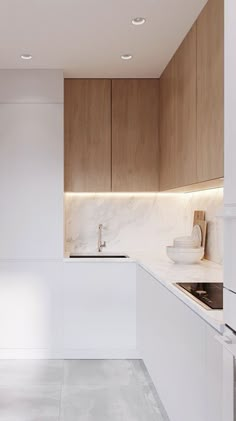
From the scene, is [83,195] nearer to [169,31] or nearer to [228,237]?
[169,31]

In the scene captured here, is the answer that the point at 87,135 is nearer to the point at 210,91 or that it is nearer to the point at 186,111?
the point at 186,111

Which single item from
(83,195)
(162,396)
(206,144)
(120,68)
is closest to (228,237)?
(206,144)

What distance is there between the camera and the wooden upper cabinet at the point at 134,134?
12.8ft

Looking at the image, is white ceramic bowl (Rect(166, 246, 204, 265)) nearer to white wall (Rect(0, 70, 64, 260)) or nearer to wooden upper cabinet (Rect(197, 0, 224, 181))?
wooden upper cabinet (Rect(197, 0, 224, 181))

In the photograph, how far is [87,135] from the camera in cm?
388

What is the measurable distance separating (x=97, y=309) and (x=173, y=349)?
1.50 metres

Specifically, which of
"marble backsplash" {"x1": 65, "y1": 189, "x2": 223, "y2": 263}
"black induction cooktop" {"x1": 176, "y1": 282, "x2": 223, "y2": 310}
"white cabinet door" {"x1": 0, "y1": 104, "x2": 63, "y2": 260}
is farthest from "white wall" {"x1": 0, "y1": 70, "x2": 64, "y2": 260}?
"black induction cooktop" {"x1": 176, "y1": 282, "x2": 223, "y2": 310}

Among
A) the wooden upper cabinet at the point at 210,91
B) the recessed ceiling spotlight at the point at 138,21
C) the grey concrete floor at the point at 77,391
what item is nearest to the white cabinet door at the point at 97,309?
the grey concrete floor at the point at 77,391

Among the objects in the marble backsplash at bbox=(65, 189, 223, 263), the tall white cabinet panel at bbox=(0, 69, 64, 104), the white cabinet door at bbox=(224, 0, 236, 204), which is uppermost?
the tall white cabinet panel at bbox=(0, 69, 64, 104)

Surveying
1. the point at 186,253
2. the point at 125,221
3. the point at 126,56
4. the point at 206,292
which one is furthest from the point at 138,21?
the point at 125,221

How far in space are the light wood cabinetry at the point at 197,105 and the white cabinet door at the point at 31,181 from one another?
37.6 inches

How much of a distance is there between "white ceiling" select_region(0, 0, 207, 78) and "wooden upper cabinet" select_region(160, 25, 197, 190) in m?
0.15

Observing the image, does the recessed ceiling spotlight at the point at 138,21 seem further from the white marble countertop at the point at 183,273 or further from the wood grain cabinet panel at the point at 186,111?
the white marble countertop at the point at 183,273

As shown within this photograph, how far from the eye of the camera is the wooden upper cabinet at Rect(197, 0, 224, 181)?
2105 millimetres
